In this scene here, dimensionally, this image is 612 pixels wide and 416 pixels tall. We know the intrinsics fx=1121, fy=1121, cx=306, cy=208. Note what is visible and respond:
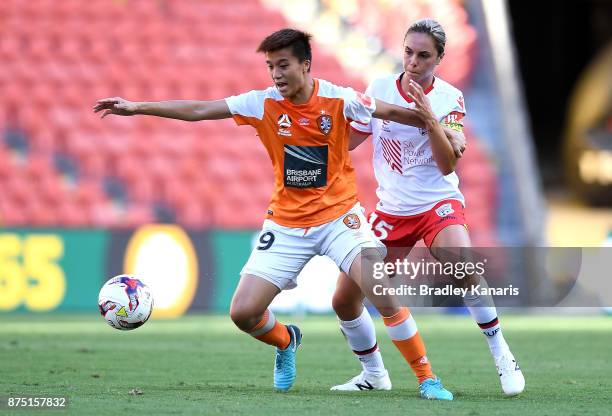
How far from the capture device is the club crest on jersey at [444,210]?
22.3ft

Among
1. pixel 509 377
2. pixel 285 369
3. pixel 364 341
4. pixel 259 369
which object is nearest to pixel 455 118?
pixel 364 341

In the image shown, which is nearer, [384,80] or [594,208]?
[384,80]

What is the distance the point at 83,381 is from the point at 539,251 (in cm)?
891

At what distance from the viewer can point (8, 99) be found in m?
15.8

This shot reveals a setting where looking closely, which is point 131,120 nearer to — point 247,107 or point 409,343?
point 247,107

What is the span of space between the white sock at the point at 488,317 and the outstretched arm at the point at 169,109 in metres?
1.80

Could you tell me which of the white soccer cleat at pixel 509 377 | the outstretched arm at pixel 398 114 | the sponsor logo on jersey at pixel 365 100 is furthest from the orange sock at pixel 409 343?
the sponsor logo on jersey at pixel 365 100

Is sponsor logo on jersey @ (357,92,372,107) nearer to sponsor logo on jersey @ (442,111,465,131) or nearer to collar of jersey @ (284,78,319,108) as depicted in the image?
collar of jersey @ (284,78,319,108)

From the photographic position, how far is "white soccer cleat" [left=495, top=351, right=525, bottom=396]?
649 centimetres

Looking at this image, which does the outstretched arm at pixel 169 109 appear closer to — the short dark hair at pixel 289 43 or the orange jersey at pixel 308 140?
the orange jersey at pixel 308 140

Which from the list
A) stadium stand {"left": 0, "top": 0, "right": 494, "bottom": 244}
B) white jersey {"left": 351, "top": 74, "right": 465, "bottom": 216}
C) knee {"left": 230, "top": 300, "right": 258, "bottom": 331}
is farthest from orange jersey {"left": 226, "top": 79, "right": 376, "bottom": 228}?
stadium stand {"left": 0, "top": 0, "right": 494, "bottom": 244}

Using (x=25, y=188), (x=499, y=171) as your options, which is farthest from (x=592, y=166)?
(x=25, y=188)

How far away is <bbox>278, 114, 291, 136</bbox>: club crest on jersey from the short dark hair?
1.13 ft

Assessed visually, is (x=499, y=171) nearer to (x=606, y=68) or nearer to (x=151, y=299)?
(x=606, y=68)
